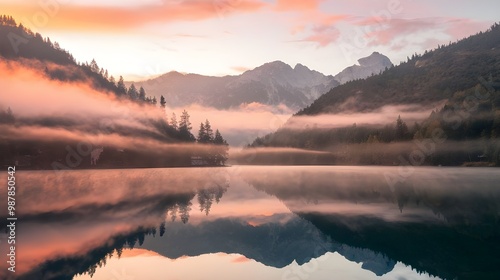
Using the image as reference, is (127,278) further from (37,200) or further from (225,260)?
(37,200)

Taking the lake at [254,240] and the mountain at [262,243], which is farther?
the mountain at [262,243]

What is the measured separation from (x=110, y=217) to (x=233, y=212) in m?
15.0

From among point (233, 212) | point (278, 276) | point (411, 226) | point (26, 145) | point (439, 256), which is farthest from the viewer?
point (26, 145)

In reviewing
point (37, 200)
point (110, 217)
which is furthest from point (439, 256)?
point (37, 200)

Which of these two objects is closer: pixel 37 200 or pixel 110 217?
pixel 110 217

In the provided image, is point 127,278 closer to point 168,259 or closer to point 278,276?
point 168,259

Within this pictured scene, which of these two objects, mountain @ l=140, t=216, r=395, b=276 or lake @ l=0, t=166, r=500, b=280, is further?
mountain @ l=140, t=216, r=395, b=276

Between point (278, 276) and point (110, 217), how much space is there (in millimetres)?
24850

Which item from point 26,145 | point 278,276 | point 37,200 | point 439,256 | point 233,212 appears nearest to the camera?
point 278,276

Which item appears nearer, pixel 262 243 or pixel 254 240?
pixel 262 243

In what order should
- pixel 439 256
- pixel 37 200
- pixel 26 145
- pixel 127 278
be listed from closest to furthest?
pixel 127 278 → pixel 439 256 → pixel 37 200 → pixel 26 145

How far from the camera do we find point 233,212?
53.2 meters

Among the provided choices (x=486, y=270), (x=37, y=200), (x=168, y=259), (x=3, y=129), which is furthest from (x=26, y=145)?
(x=486, y=270)

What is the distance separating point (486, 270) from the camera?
1009 inches
